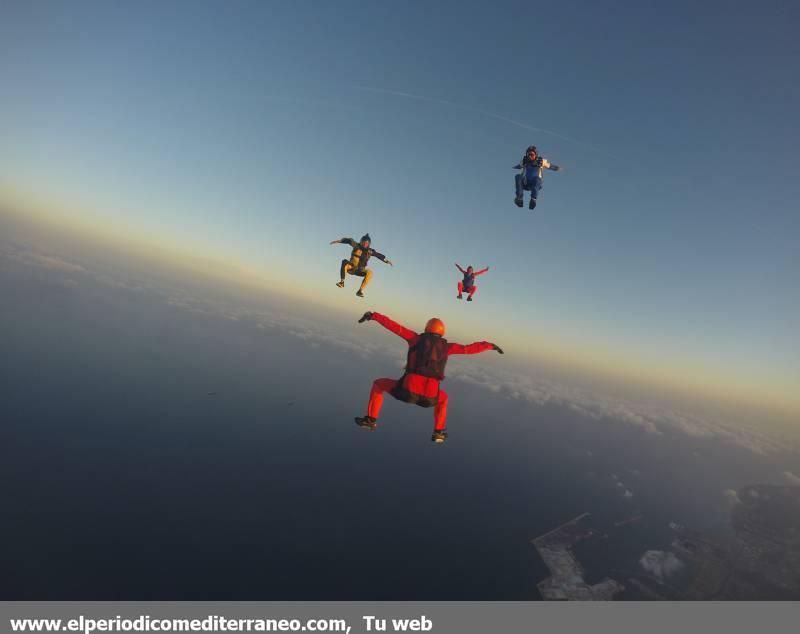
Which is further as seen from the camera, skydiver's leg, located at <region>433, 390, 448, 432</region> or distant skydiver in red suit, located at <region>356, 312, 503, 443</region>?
skydiver's leg, located at <region>433, 390, 448, 432</region>

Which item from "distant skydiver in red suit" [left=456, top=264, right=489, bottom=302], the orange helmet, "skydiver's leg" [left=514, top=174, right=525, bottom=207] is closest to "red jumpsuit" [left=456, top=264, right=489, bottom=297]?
"distant skydiver in red suit" [left=456, top=264, right=489, bottom=302]

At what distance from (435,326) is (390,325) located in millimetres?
1000

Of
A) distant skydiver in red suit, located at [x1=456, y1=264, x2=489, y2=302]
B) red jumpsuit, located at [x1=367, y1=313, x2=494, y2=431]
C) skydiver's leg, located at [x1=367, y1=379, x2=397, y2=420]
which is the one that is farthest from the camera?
distant skydiver in red suit, located at [x1=456, y1=264, x2=489, y2=302]

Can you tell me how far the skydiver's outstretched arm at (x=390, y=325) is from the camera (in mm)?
6410

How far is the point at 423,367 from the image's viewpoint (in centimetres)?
664

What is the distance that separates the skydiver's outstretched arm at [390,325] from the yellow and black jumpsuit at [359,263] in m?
4.17

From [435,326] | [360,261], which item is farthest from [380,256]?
[435,326]

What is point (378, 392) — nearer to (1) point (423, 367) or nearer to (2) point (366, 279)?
(1) point (423, 367)

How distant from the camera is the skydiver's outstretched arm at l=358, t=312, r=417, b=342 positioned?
641 cm

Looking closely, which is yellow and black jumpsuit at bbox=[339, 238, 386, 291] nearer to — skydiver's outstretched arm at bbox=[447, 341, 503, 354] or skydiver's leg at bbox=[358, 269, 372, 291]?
skydiver's leg at bbox=[358, 269, 372, 291]

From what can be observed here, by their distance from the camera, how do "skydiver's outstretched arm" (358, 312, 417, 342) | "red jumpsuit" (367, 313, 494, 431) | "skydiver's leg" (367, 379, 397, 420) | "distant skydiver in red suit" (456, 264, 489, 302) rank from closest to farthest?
"skydiver's outstretched arm" (358, 312, 417, 342) < "red jumpsuit" (367, 313, 494, 431) < "skydiver's leg" (367, 379, 397, 420) < "distant skydiver in red suit" (456, 264, 489, 302)

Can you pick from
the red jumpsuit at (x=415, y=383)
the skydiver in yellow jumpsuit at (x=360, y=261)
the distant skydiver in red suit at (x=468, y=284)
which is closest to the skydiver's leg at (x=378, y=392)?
the red jumpsuit at (x=415, y=383)

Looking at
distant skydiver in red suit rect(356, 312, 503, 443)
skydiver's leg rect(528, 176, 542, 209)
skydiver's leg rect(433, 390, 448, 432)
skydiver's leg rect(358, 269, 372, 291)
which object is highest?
skydiver's leg rect(528, 176, 542, 209)
